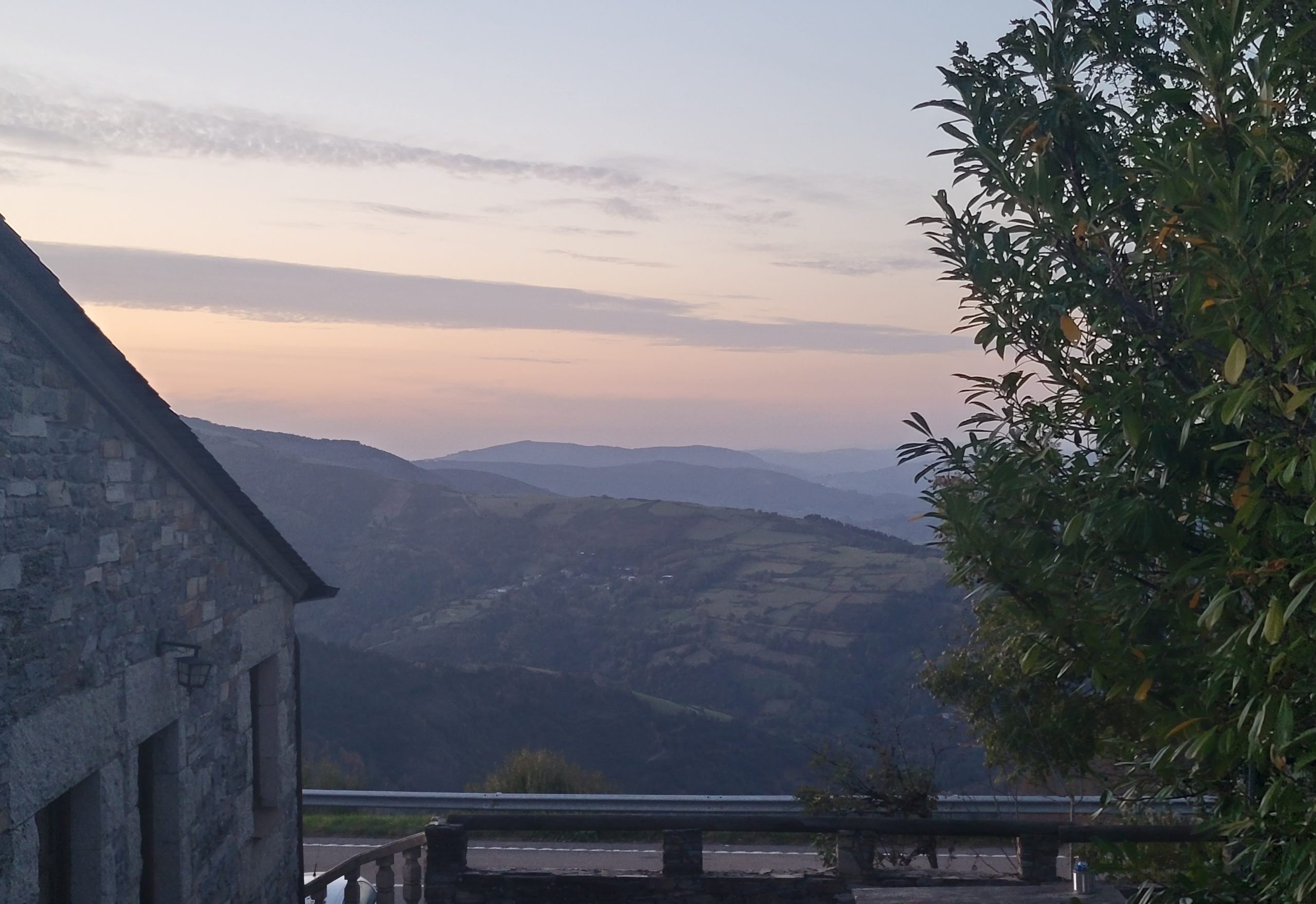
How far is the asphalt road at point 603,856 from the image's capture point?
13.1 meters

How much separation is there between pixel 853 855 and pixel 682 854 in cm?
134

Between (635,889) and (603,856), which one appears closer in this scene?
(635,889)

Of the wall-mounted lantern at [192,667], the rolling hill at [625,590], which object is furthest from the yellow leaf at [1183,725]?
the rolling hill at [625,590]

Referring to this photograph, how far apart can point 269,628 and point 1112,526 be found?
6.37m

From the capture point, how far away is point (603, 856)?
1398cm

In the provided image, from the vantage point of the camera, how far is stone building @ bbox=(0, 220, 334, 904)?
4.40 m

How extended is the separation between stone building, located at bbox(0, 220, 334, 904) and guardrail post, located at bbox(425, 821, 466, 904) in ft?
3.92

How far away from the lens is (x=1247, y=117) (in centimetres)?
329

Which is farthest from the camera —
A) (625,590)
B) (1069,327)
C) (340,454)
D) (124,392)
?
(340,454)

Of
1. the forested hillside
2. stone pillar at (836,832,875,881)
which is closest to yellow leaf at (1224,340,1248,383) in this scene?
stone pillar at (836,832,875,881)

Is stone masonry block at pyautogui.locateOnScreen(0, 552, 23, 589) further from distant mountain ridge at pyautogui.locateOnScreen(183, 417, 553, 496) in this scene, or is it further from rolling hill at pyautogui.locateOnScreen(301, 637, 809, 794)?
distant mountain ridge at pyautogui.locateOnScreen(183, 417, 553, 496)

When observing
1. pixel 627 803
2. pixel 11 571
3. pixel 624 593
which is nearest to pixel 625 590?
pixel 624 593

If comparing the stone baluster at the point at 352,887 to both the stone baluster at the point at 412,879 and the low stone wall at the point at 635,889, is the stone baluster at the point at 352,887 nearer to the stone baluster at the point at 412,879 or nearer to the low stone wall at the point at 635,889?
the stone baluster at the point at 412,879

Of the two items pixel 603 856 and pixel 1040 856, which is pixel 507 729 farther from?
pixel 1040 856
